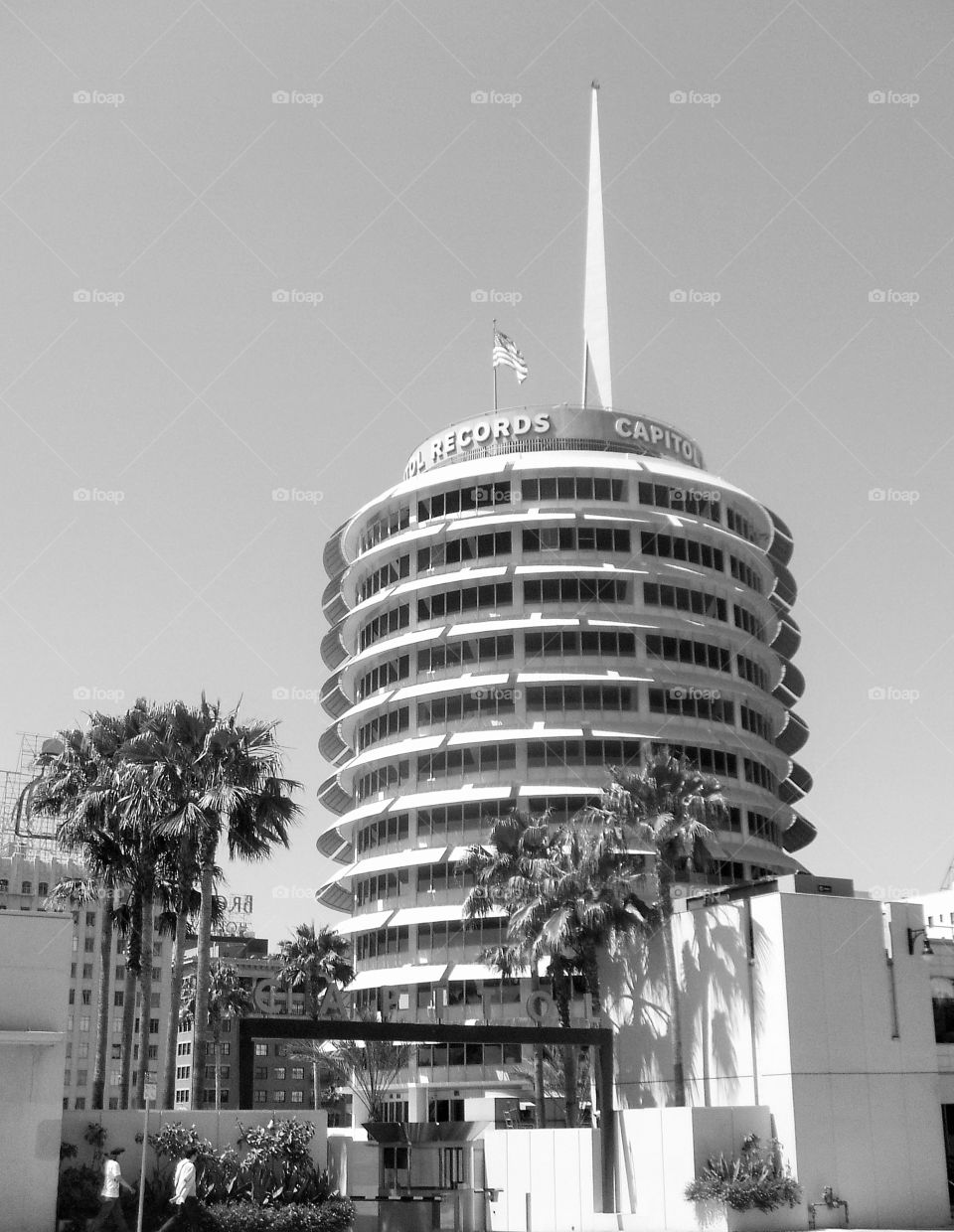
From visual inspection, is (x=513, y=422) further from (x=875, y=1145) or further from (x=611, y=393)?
(x=875, y=1145)

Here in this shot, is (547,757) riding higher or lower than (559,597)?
lower

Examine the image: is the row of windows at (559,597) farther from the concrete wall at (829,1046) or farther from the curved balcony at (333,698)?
the concrete wall at (829,1046)

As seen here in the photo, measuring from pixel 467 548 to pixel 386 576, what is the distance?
20.9ft

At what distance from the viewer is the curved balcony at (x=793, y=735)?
95875mm

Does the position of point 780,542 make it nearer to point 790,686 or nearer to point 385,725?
point 790,686

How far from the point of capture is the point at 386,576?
8356 cm

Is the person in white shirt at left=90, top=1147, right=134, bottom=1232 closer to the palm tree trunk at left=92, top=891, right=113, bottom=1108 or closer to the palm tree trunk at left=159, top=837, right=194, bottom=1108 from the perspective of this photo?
the palm tree trunk at left=159, top=837, right=194, bottom=1108

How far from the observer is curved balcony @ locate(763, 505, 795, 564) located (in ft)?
307

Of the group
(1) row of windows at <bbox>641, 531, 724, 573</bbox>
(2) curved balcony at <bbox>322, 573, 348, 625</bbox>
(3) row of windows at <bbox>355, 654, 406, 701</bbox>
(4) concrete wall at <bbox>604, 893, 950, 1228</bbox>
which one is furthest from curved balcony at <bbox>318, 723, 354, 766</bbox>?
(4) concrete wall at <bbox>604, 893, 950, 1228</bbox>

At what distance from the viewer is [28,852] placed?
175 metres

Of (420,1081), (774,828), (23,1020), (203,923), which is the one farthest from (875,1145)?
(774,828)

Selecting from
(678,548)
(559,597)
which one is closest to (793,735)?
(678,548)

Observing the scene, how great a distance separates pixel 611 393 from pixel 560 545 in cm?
2333

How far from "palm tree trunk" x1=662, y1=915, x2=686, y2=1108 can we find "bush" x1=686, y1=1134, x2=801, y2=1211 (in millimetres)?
4026
